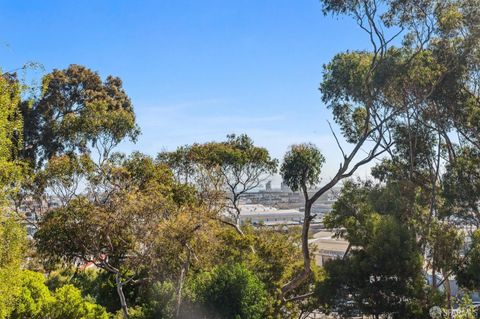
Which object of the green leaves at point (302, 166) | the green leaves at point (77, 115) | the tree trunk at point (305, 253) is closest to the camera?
the tree trunk at point (305, 253)

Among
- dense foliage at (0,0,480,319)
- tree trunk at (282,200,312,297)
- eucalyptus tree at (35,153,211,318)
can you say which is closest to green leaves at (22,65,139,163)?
dense foliage at (0,0,480,319)

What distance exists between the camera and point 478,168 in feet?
41.4

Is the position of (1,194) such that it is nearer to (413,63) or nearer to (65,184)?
(65,184)

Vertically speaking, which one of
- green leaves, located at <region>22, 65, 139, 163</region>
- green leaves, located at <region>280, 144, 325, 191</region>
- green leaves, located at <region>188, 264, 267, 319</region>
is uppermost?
green leaves, located at <region>22, 65, 139, 163</region>

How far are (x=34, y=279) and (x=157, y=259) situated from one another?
3.02m

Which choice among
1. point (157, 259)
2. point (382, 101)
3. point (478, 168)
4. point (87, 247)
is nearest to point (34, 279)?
point (87, 247)

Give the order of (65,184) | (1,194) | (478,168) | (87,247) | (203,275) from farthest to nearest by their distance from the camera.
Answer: (65,184), (478,168), (87,247), (203,275), (1,194)

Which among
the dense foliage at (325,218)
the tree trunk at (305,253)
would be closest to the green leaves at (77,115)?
the dense foliage at (325,218)

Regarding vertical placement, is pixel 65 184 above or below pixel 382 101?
below

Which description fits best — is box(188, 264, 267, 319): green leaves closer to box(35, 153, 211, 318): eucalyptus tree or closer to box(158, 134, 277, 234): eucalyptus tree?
box(35, 153, 211, 318): eucalyptus tree

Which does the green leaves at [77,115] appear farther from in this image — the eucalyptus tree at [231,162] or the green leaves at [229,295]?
the green leaves at [229,295]

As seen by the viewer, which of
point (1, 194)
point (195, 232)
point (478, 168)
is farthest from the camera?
point (478, 168)

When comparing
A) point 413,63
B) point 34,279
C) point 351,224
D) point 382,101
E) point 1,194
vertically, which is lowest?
point 34,279

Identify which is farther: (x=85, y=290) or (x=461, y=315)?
(x=85, y=290)
